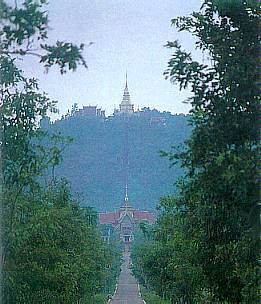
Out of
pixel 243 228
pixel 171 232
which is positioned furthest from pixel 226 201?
pixel 171 232

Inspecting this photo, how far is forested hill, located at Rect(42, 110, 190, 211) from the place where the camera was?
35.4ft

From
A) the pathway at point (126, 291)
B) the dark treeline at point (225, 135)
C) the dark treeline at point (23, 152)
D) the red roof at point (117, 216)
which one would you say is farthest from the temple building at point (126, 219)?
the dark treeline at point (225, 135)

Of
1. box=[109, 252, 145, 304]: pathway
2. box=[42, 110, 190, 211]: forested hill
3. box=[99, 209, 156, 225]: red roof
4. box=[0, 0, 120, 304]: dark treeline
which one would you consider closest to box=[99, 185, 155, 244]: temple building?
box=[99, 209, 156, 225]: red roof

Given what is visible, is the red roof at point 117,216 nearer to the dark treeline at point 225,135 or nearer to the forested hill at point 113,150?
the forested hill at point 113,150

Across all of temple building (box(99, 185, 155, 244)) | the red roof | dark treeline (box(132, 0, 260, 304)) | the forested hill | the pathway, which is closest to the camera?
dark treeline (box(132, 0, 260, 304))

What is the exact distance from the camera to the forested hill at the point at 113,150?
35.4 ft

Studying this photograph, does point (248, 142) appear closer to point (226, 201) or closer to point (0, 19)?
point (226, 201)

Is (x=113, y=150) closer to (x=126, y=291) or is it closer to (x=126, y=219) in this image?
(x=126, y=291)

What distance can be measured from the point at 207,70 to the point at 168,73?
30 centimetres

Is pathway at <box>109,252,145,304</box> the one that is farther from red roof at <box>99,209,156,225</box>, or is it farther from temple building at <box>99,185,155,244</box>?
red roof at <box>99,209,156,225</box>

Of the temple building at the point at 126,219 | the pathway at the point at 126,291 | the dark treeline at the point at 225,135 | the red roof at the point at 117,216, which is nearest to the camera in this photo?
the dark treeline at the point at 225,135

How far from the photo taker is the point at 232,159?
4555 millimetres

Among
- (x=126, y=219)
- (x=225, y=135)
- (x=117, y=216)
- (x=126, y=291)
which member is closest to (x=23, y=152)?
(x=225, y=135)

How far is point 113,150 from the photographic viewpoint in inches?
1071
